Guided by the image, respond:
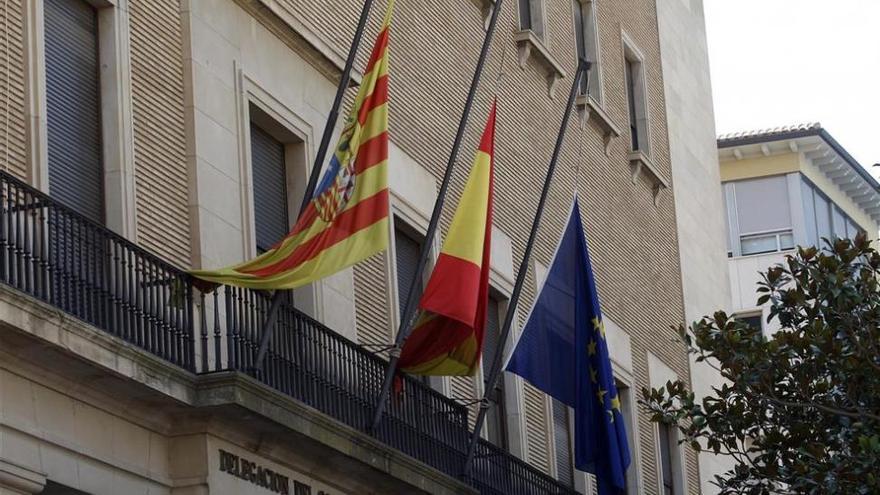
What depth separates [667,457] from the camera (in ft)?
113

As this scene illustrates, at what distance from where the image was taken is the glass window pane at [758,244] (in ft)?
183

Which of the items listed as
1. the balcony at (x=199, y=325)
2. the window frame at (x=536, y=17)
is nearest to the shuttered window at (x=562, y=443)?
the balcony at (x=199, y=325)

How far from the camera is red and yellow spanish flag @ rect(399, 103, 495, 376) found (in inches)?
858

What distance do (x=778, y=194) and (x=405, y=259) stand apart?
3037cm

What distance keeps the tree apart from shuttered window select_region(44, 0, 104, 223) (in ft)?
20.6

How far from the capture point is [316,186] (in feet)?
68.1

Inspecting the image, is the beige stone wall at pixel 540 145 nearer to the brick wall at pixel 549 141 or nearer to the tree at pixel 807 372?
the brick wall at pixel 549 141

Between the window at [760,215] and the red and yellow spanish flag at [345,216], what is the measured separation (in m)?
34.4

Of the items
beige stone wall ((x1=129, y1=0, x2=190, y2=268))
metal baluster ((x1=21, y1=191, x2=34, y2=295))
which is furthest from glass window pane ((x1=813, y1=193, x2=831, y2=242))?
metal baluster ((x1=21, y1=191, x2=34, y2=295))

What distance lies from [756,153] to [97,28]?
3623cm

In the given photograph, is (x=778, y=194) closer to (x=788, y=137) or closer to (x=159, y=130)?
(x=788, y=137)

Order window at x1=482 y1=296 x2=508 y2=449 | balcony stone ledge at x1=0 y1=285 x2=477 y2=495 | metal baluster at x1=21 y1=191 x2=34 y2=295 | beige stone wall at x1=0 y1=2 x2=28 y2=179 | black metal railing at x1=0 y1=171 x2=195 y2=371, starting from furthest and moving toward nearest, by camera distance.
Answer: window at x1=482 y1=296 x2=508 y2=449
beige stone wall at x1=0 y1=2 x2=28 y2=179
black metal railing at x1=0 y1=171 x2=195 y2=371
metal baluster at x1=21 y1=191 x2=34 y2=295
balcony stone ledge at x1=0 y1=285 x2=477 y2=495

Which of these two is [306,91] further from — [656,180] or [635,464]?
[656,180]

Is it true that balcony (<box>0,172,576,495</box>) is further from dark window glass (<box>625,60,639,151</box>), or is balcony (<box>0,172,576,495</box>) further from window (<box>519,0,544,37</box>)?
dark window glass (<box>625,60,639,151</box>)
